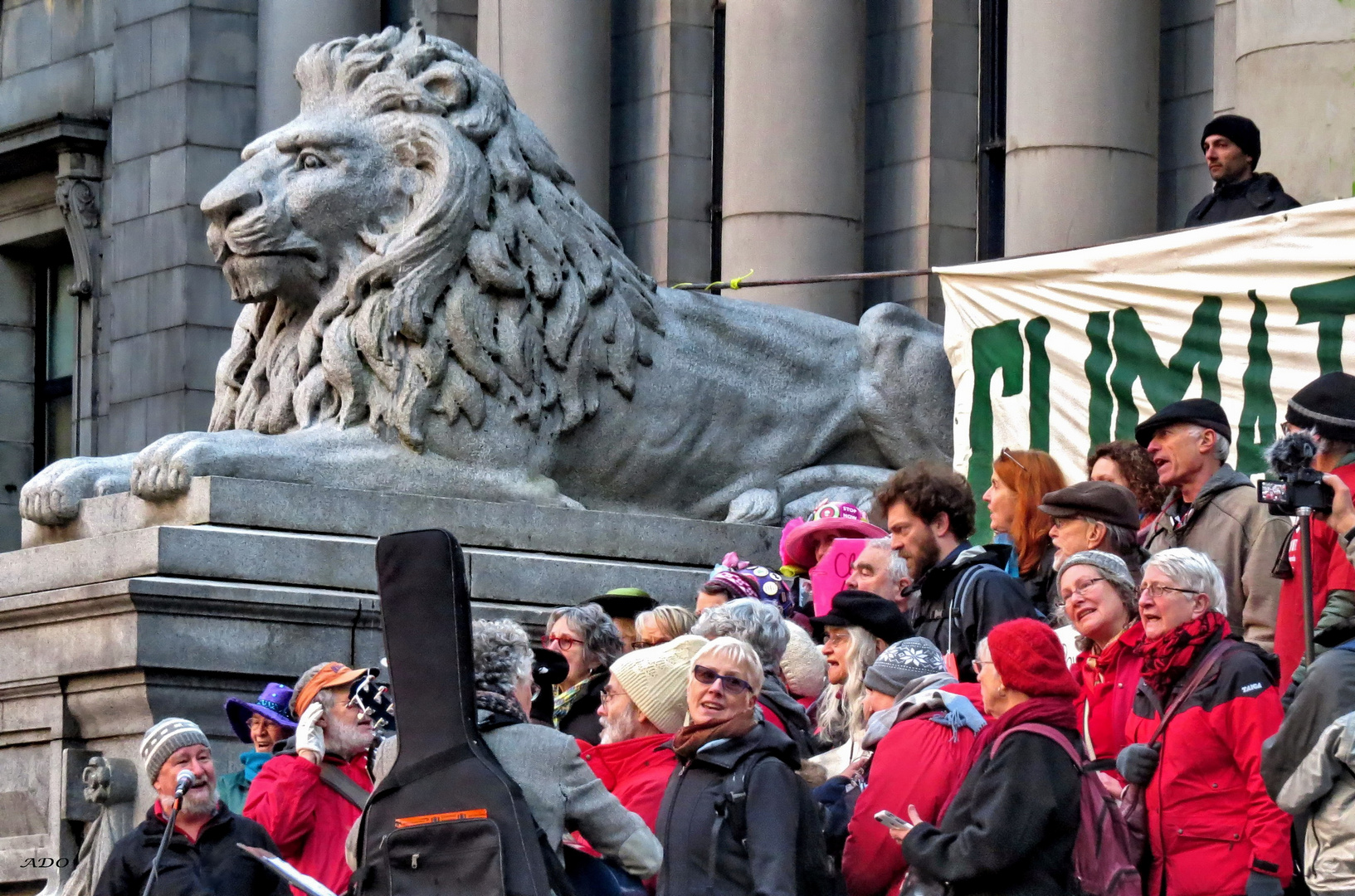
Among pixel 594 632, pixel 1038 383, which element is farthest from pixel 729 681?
pixel 1038 383

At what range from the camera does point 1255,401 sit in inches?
499

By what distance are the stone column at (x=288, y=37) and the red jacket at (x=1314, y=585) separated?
16.5m

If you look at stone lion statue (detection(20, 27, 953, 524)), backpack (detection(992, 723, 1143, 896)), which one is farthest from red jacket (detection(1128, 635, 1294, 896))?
stone lion statue (detection(20, 27, 953, 524))

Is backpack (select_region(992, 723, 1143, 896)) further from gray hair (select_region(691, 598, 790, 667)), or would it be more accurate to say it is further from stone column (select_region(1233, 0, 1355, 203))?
stone column (select_region(1233, 0, 1355, 203))

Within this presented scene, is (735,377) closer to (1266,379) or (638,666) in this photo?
(1266,379)

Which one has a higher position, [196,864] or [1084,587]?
[1084,587]

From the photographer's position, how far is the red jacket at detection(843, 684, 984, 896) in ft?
26.7

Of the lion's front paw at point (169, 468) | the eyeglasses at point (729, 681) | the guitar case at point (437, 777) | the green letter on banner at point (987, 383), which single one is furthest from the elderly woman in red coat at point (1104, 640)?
the green letter on banner at point (987, 383)

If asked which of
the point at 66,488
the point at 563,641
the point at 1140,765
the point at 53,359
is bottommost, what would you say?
the point at 1140,765

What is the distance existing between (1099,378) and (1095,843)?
6.04 metres

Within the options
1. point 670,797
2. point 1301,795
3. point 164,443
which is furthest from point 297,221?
point 1301,795

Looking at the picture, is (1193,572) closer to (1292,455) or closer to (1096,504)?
(1292,455)

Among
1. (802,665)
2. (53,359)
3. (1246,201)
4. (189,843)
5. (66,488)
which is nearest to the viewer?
(189,843)

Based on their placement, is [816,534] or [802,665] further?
[816,534]
